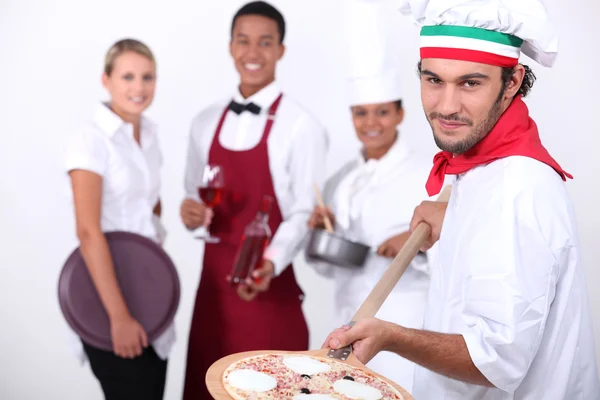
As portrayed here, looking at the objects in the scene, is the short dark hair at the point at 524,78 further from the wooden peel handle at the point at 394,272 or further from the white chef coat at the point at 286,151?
the white chef coat at the point at 286,151

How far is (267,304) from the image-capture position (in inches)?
139

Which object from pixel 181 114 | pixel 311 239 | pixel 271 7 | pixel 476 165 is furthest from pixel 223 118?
pixel 476 165

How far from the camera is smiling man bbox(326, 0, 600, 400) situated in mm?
1615

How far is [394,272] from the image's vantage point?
6.07 feet

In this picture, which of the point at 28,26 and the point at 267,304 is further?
the point at 28,26

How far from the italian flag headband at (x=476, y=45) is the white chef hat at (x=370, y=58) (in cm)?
157

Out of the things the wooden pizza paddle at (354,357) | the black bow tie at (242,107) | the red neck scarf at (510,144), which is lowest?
the wooden pizza paddle at (354,357)

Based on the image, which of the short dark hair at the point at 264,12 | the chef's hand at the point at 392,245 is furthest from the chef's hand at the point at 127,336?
the short dark hair at the point at 264,12

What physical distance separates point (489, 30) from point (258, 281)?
1.92m

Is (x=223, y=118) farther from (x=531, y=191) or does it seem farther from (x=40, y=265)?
(x=531, y=191)

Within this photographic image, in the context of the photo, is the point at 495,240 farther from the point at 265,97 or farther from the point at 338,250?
the point at 265,97

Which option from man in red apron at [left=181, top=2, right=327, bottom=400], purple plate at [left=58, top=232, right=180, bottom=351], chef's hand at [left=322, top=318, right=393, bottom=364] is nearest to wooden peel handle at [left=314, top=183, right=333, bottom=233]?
man in red apron at [left=181, top=2, right=327, bottom=400]

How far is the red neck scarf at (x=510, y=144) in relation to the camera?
1.72 metres

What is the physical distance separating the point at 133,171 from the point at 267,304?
2.77 feet
